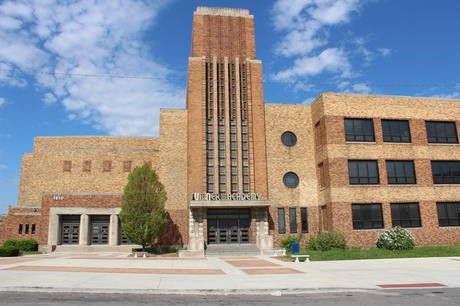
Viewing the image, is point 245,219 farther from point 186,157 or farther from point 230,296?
point 230,296

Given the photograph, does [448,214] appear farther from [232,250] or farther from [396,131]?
[232,250]

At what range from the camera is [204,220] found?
106 ft

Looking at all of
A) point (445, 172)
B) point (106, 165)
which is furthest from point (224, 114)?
point (445, 172)

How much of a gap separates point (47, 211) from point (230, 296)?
28.0 metres

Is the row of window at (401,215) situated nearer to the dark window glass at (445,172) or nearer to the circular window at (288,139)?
the dark window glass at (445,172)

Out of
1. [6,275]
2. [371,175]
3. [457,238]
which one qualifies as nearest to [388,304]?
[6,275]

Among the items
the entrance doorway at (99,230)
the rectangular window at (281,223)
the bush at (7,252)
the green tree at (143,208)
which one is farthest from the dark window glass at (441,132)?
the bush at (7,252)

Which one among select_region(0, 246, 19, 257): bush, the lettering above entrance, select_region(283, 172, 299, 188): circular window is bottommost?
select_region(0, 246, 19, 257): bush

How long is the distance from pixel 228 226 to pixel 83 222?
44.6 feet

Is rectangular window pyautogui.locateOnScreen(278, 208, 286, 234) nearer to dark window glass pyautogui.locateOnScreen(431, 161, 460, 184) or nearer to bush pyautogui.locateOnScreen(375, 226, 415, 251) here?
bush pyautogui.locateOnScreen(375, 226, 415, 251)

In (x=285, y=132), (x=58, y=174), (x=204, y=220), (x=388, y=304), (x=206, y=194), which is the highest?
(x=285, y=132)

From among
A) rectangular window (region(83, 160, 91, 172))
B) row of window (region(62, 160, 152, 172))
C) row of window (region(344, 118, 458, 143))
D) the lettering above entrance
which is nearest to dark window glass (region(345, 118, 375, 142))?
row of window (region(344, 118, 458, 143))

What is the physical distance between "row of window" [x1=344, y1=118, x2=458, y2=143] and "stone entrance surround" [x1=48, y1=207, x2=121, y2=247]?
74.5ft

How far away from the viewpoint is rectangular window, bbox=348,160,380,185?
33000mm
